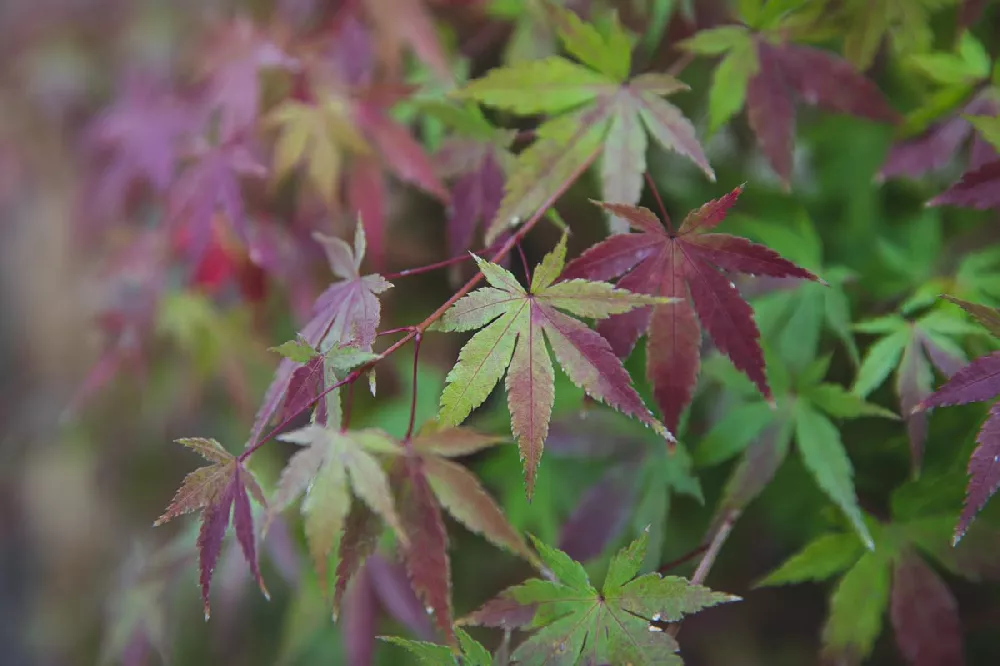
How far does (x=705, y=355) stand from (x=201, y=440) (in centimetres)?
54

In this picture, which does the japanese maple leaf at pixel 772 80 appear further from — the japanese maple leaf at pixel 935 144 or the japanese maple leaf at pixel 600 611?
the japanese maple leaf at pixel 600 611

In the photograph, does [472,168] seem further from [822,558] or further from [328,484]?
[822,558]

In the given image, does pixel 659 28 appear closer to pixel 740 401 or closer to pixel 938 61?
pixel 938 61

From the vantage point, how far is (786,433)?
722mm

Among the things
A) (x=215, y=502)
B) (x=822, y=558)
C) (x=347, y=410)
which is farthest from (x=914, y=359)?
(x=215, y=502)

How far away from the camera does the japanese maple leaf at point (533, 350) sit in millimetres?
523

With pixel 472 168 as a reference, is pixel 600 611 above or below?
below

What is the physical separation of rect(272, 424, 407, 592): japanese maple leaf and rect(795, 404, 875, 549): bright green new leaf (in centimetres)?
40

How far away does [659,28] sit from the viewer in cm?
88

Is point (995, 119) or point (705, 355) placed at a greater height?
point (995, 119)

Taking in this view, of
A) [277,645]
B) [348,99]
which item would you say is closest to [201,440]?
[348,99]

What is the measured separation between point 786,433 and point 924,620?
0.70ft

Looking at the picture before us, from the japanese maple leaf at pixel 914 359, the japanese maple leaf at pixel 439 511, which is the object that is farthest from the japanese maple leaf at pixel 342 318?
the japanese maple leaf at pixel 914 359

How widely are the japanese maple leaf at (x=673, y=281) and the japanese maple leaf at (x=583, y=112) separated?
7 centimetres
